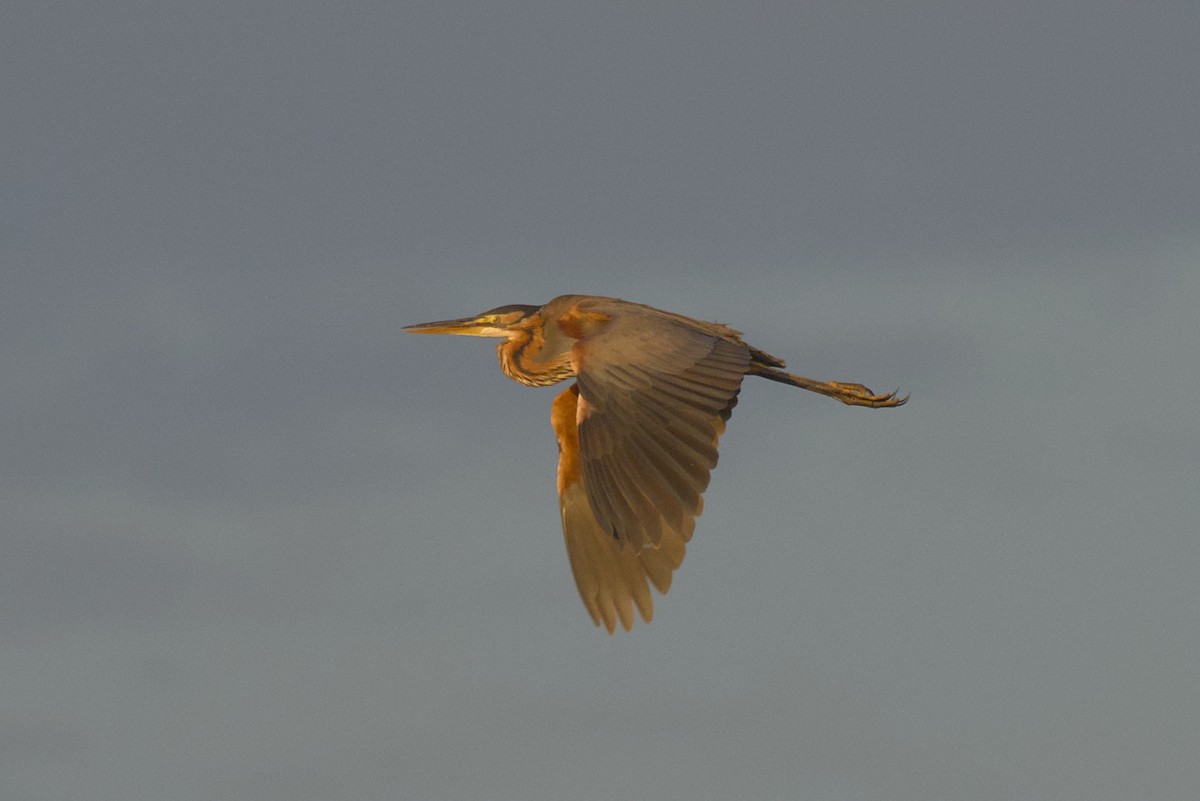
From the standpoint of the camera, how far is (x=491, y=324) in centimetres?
2406

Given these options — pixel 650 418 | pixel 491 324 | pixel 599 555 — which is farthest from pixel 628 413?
pixel 491 324

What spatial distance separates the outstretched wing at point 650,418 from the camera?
2014 cm

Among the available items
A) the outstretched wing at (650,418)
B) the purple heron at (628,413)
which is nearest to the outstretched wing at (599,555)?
the purple heron at (628,413)

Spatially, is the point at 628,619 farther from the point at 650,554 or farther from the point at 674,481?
the point at 674,481

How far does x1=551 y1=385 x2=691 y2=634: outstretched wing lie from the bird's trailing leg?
1.92 m

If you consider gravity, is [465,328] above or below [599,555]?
above

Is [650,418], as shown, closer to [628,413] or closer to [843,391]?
[628,413]

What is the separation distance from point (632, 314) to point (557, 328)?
0.94 metres

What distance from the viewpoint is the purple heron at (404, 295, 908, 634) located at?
2022 cm

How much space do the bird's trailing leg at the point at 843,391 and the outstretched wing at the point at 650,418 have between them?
1.97 meters

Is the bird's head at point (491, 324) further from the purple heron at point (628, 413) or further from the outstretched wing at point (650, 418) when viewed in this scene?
the outstretched wing at point (650, 418)

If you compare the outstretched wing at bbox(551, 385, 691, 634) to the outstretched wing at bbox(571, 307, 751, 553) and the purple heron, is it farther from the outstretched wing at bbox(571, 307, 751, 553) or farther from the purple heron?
the outstretched wing at bbox(571, 307, 751, 553)

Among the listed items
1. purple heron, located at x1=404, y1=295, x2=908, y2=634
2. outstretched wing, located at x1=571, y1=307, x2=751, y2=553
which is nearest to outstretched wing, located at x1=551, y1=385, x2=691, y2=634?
purple heron, located at x1=404, y1=295, x2=908, y2=634

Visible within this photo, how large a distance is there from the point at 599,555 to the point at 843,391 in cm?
298
